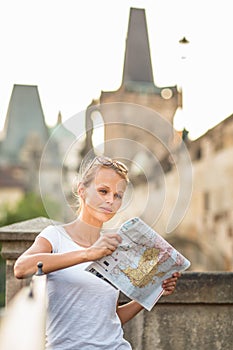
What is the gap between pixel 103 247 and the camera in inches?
94.0

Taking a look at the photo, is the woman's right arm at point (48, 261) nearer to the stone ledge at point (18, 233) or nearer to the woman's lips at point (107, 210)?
the woman's lips at point (107, 210)

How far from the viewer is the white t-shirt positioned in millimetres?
2467

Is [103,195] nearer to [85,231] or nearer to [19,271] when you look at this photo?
[85,231]

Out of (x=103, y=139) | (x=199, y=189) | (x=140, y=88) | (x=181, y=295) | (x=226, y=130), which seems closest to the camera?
(x=103, y=139)

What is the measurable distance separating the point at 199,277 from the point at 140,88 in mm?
74363

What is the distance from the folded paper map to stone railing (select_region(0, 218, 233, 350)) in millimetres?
1476

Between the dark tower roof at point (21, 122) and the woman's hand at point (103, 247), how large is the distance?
102 metres

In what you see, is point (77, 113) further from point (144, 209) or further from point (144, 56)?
point (144, 56)

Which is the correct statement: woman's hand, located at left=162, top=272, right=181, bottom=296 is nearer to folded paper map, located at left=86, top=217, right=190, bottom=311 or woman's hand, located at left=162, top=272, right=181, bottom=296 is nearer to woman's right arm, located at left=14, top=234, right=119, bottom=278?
folded paper map, located at left=86, top=217, right=190, bottom=311

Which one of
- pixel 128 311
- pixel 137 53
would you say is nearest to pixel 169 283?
pixel 128 311

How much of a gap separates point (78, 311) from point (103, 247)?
232 mm

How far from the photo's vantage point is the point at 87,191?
2562 mm

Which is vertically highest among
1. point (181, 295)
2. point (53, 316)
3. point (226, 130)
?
point (53, 316)

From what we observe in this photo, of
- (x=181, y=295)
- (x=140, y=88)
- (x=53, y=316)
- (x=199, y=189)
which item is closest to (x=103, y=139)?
(x=53, y=316)
